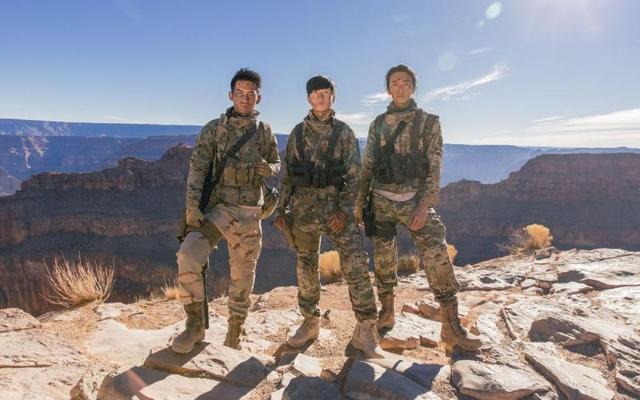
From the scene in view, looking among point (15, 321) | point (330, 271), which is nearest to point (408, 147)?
point (15, 321)

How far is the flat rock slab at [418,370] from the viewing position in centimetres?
273

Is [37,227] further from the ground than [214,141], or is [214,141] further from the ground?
[214,141]

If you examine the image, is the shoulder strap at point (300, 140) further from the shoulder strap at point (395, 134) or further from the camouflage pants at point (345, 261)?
the shoulder strap at point (395, 134)

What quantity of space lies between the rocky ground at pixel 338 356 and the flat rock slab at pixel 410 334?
0.04 feet

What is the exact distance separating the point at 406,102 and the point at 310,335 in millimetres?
2449

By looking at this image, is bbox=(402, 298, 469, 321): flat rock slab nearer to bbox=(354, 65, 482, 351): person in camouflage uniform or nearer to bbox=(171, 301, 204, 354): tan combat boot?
bbox=(354, 65, 482, 351): person in camouflage uniform

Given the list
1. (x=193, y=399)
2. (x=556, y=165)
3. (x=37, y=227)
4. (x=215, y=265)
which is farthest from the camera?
(x=556, y=165)

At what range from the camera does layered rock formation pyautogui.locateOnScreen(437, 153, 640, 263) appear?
179 ft

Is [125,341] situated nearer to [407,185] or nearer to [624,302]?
[407,185]

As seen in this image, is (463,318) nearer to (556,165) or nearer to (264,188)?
(264,188)

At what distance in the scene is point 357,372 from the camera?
8.80 ft

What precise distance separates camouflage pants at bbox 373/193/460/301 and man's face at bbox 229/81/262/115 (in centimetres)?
146

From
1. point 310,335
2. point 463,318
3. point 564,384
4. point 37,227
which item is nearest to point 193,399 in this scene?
point 310,335

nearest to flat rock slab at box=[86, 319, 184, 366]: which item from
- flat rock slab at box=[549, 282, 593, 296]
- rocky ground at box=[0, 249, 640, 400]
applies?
rocky ground at box=[0, 249, 640, 400]
